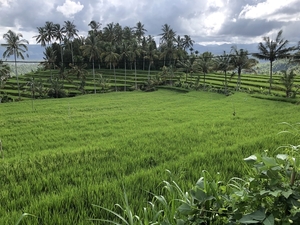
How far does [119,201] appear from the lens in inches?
99.9

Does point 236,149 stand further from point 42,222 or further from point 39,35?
point 39,35

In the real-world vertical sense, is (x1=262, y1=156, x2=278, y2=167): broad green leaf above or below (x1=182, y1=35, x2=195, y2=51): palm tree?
below

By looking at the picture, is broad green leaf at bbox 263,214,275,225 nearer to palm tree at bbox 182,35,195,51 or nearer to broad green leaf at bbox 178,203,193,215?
broad green leaf at bbox 178,203,193,215

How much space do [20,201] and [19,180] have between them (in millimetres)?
1087

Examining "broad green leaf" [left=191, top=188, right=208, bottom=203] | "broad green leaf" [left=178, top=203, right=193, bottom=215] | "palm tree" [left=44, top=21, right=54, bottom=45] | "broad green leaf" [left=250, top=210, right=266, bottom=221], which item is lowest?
"broad green leaf" [left=178, top=203, right=193, bottom=215]

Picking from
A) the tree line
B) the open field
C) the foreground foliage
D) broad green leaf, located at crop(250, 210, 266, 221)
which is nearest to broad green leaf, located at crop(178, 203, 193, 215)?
the foreground foliage

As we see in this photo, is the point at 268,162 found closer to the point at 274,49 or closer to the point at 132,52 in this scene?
the point at 274,49

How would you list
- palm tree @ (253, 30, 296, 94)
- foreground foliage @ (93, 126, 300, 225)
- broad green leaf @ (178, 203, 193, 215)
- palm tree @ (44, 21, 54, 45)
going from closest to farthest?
foreground foliage @ (93, 126, 300, 225) → broad green leaf @ (178, 203, 193, 215) → palm tree @ (253, 30, 296, 94) → palm tree @ (44, 21, 54, 45)

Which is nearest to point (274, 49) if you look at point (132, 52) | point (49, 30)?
point (132, 52)

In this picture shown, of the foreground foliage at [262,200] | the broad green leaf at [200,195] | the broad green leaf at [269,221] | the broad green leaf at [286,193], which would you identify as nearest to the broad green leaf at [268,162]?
the foreground foliage at [262,200]

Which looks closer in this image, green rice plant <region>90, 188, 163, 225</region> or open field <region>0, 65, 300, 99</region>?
green rice plant <region>90, 188, 163, 225</region>

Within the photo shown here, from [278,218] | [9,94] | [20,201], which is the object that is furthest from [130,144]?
[9,94]

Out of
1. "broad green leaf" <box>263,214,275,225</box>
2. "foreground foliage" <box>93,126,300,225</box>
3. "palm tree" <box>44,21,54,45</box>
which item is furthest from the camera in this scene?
"palm tree" <box>44,21,54,45</box>

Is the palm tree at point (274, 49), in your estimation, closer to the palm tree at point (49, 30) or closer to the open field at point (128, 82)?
the open field at point (128, 82)
